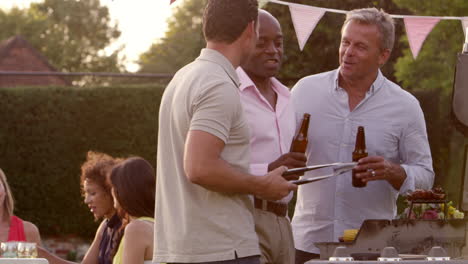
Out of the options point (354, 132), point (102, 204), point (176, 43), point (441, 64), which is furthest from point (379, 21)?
point (176, 43)

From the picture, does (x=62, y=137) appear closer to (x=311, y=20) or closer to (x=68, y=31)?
(x=311, y=20)

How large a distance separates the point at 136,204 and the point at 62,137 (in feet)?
38.5

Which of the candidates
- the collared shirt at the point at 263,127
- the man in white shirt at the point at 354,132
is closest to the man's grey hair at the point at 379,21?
the man in white shirt at the point at 354,132

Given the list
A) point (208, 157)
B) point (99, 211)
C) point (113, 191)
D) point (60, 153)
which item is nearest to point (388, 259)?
point (208, 157)

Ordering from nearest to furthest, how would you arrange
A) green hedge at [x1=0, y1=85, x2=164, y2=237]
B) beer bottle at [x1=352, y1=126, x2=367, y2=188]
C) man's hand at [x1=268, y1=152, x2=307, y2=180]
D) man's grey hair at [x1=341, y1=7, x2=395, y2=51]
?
man's hand at [x1=268, y1=152, x2=307, y2=180], beer bottle at [x1=352, y1=126, x2=367, y2=188], man's grey hair at [x1=341, y1=7, x2=395, y2=51], green hedge at [x1=0, y1=85, x2=164, y2=237]

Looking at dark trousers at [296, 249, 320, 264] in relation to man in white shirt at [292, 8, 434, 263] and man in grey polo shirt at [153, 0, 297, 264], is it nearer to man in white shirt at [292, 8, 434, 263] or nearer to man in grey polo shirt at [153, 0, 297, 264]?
man in white shirt at [292, 8, 434, 263]

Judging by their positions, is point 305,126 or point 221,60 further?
point 305,126

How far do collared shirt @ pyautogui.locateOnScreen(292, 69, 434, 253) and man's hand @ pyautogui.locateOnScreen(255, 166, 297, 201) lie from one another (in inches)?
43.8

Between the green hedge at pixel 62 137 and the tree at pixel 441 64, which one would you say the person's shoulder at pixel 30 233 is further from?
the tree at pixel 441 64

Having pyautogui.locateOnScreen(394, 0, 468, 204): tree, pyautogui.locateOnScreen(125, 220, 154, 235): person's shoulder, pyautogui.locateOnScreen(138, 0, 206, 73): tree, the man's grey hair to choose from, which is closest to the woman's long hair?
pyautogui.locateOnScreen(125, 220, 154, 235): person's shoulder

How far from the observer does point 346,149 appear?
14.6ft

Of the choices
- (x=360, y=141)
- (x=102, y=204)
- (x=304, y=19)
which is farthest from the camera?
(x=304, y=19)

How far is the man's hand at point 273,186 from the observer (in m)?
3.32

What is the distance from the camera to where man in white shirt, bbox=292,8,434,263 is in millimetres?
4473
